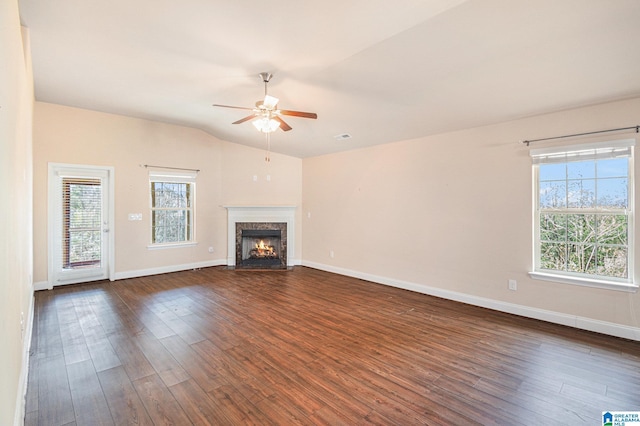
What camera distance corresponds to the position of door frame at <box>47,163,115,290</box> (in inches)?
190

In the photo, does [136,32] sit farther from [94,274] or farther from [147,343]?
[94,274]

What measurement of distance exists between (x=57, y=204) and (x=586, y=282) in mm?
7718

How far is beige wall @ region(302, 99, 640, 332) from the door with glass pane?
437 cm

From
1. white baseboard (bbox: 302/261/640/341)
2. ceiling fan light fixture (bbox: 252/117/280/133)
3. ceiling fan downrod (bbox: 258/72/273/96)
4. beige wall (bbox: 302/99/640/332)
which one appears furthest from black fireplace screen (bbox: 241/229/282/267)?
ceiling fan downrod (bbox: 258/72/273/96)

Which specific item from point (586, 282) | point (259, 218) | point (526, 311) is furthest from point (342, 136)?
point (586, 282)

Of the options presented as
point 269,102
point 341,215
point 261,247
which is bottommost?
point 261,247

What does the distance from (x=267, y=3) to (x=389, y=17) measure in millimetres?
969

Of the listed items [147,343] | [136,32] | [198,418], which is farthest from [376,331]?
[136,32]

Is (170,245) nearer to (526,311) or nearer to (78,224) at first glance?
(78,224)

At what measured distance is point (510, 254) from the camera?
395 cm

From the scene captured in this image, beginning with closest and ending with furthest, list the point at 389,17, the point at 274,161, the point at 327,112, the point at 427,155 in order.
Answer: the point at 389,17 → the point at 327,112 → the point at 427,155 → the point at 274,161

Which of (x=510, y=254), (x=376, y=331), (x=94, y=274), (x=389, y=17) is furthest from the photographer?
(x=94, y=274)

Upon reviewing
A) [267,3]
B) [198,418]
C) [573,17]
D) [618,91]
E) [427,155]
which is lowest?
[198,418]

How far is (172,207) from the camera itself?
6223mm
